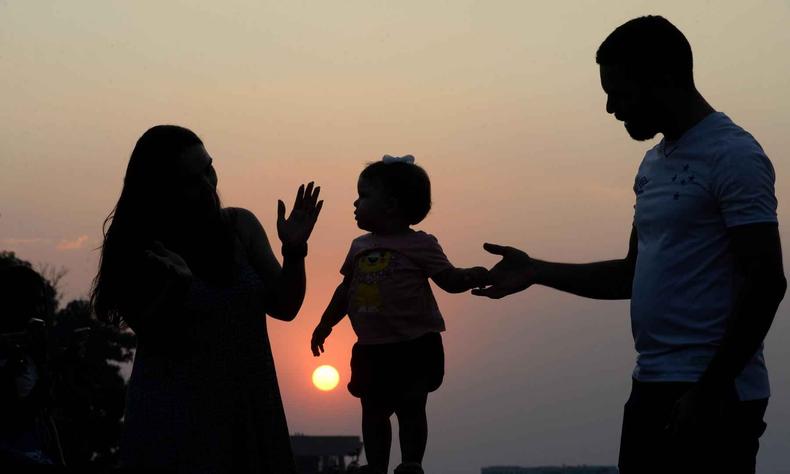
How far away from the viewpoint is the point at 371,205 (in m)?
9.22

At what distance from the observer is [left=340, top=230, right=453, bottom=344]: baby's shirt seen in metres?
9.07

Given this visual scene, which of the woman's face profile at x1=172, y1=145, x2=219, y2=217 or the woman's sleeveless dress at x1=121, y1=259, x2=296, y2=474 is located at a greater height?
the woman's face profile at x1=172, y1=145, x2=219, y2=217

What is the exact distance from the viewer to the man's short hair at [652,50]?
14.9ft

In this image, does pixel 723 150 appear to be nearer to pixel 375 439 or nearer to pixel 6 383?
pixel 6 383

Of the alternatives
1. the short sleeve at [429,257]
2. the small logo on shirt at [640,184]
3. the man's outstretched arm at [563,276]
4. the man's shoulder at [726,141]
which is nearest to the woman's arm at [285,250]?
the man's outstretched arm at [563,276]

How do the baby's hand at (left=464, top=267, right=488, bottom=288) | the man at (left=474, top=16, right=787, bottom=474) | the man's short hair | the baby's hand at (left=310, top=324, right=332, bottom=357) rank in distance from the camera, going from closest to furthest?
the man at (left=474, top=16, right=787, bottom=474) → the man's short hair → the baby's hand at (left=464, top=267, right=488, bottom=288) → the baby's hand at (left=310, top=324, right=332, bottom=357)

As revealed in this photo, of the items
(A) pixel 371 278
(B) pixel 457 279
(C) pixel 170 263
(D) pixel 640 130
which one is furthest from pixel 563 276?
(A) pixel 371 278

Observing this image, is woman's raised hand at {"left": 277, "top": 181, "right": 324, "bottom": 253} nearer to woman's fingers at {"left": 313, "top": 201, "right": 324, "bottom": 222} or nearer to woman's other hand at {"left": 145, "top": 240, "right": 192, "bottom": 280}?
woman's fingers at {"left": 313, "top": 201, "right": 324, "bottom": 222}

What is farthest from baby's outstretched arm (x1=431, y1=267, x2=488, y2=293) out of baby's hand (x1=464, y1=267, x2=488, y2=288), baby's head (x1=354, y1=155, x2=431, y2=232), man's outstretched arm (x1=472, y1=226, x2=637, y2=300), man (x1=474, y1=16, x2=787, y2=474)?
man (x1=474, y1=16, x2=787, y2=474)

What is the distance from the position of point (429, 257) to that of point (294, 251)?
13.3 ft

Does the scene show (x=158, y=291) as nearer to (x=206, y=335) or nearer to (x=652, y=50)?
(x=206, y=335)

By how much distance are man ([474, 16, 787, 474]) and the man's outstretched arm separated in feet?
1.74

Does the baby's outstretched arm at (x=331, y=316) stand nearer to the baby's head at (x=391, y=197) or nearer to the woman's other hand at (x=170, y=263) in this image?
the baby's head at (x=391, y=197)

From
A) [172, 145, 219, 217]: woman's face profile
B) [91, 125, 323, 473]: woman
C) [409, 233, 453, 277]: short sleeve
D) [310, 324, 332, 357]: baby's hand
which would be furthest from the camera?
[310, 324, 332, 357]: baby's hand
